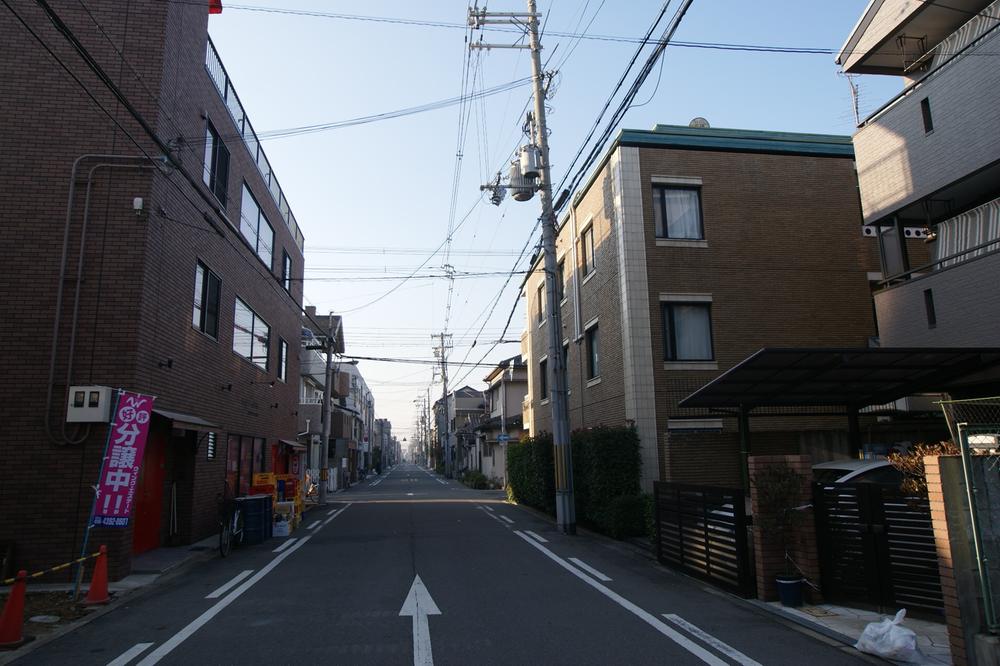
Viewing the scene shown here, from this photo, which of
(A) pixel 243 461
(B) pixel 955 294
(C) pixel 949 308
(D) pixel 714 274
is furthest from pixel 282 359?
(B) pixel 955 294

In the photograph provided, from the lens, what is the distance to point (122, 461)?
986 centimetres

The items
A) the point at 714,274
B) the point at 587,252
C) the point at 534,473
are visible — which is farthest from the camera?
the point at 534,473

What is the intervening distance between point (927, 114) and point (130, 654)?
16.0 m

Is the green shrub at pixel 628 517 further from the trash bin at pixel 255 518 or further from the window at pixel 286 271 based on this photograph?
the window at pixel 286 271

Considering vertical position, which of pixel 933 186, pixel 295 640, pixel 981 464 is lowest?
pixel 295 640

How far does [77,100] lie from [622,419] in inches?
540

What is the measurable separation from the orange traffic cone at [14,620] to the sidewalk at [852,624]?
8425 millimetres

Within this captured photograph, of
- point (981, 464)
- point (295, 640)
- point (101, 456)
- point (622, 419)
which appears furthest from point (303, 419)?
point (981, 464)

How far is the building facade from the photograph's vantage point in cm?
1194

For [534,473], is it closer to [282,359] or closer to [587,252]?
[587,252]

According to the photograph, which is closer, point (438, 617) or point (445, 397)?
point (438, 617)

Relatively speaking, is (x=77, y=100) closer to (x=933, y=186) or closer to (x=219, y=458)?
(x=219, y=458)

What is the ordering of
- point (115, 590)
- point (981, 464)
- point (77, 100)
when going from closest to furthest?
point (981, 464)
point (115, 590)
point (77, 100)

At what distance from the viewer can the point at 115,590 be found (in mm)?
9680
